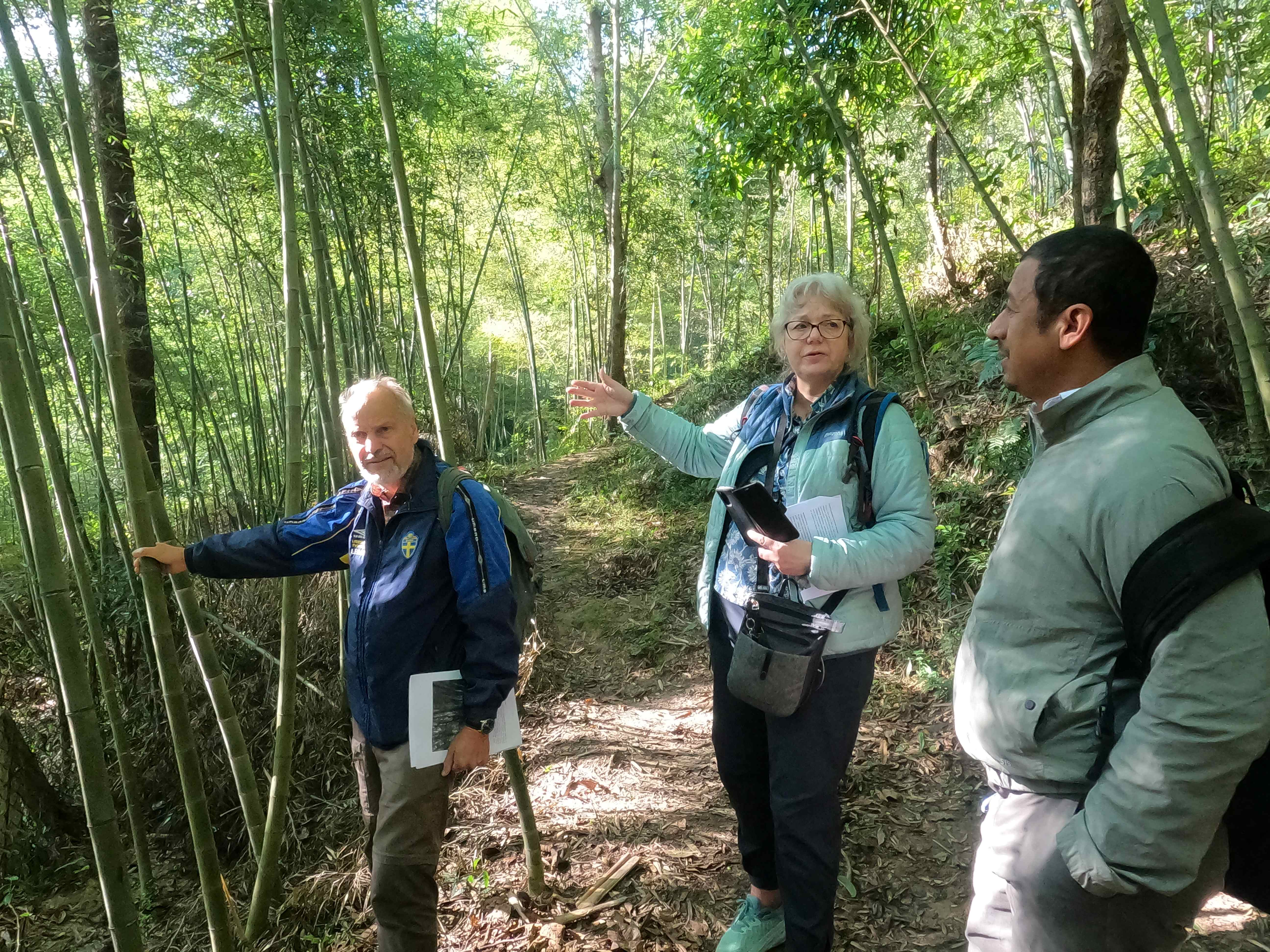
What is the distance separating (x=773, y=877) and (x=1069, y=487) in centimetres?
135

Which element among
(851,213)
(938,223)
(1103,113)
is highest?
(851,213)

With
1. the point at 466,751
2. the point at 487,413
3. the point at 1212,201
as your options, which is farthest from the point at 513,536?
the point at 487,413

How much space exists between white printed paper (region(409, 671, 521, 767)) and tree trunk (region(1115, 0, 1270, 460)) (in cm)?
211

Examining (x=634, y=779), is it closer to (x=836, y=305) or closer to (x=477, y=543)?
(x=477, y=543)

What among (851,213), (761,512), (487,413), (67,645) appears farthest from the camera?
(487,413)

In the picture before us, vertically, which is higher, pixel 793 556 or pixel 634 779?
pixel 793 556

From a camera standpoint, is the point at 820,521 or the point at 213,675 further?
the point at 213,675

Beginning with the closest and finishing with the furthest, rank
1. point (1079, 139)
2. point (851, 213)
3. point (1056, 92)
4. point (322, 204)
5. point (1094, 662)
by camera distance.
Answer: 1. point (1094, 662)
2. point (1079, 139)
3. point (322, 204)
4. point (1056, 92)
5. point (851, 213)

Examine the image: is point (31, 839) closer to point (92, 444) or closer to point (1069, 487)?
point (92, 444)

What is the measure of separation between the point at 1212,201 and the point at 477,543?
192 cm

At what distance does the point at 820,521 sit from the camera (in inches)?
55.4

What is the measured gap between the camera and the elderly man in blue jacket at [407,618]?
4.80ft

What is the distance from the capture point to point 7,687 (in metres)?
3.41

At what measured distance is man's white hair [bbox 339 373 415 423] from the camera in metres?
1.52
